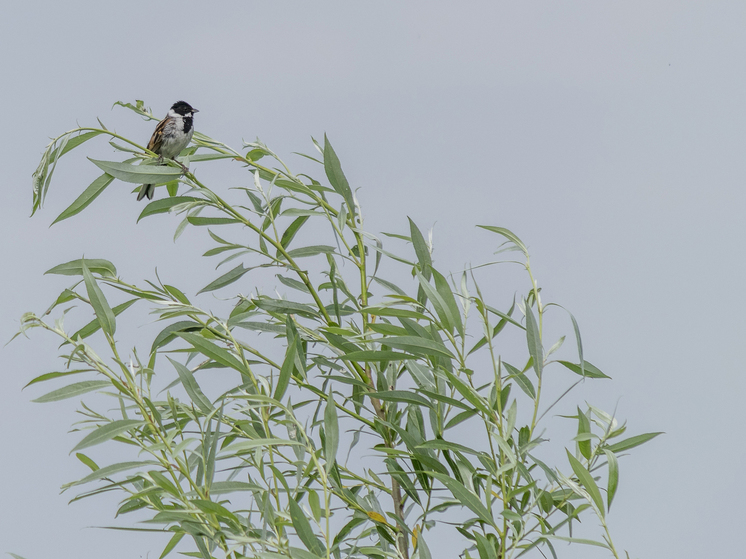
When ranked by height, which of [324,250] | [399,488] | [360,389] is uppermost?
Answer: [324,250]

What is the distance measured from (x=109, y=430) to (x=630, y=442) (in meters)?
0.78

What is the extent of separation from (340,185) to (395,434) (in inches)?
17.8

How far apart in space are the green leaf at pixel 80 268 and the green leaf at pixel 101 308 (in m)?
0.17

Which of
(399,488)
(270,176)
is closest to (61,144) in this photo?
(270,176)

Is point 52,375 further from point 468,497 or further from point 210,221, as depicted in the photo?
point 468,497

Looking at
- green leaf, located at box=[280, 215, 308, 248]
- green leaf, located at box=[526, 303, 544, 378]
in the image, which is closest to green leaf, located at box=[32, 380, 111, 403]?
green leaf, located at box=[280, 215, 308, 248]

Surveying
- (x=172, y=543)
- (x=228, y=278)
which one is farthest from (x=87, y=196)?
(x=172, y=543)

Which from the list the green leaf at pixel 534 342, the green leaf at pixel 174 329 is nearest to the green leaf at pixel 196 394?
the green leaf at pixel 174 329

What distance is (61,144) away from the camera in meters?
1.25

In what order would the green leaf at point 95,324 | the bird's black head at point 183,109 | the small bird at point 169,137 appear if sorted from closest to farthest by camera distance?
1. the green leaf at point 95,324
2. the small bird at point 169,137
3. the bird's black head at point 183,109

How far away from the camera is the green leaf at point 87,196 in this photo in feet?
4.23

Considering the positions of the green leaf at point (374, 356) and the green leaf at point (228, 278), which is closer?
the green leaf at point (374, 356)

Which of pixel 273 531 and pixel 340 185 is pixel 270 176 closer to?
pixel 340 185

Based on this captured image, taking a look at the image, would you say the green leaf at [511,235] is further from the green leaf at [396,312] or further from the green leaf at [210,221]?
the green leaf at [210,221]
